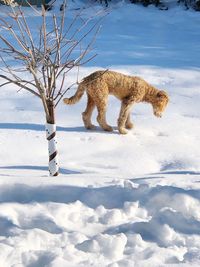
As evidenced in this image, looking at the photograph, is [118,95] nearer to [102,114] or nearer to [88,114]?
[102,114]

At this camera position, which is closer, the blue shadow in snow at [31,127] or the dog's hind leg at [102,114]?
the dog's hind leg at [102,114]

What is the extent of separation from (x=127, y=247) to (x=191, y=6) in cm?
1764

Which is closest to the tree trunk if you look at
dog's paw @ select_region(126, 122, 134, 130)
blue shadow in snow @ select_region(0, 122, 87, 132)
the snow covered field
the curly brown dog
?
the snow covered field

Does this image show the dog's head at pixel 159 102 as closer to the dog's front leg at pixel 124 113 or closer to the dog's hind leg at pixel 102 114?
the dog's front leg at pixel 124 113

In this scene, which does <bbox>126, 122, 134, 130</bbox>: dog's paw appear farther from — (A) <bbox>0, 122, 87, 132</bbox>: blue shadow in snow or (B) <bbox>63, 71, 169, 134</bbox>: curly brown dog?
(A) <bbox>0, 122, 87, 132</bbox>: blue shadow in snow

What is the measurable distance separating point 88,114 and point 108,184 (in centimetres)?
345

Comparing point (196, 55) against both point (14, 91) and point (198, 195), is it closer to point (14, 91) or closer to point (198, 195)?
point (14, 91)

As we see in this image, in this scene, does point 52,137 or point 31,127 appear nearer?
point 52,137

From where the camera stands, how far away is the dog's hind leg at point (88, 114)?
769cm

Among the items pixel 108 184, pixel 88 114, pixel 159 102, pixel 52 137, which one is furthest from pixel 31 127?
pixel 108 184

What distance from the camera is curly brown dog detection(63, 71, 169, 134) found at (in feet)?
24.1

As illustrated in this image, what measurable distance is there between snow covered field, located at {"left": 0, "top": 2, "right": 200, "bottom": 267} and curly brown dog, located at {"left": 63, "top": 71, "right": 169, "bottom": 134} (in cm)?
23

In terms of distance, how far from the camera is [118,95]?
762cm

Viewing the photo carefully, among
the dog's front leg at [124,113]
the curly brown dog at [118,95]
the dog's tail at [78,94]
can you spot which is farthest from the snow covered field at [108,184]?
the dog's tail at [78,94]
